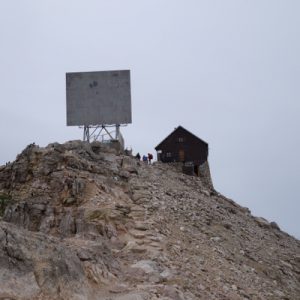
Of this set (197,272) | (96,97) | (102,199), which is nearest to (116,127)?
(96,97)

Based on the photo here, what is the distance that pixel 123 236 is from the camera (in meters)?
18.5

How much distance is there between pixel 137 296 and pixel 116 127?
21672mm

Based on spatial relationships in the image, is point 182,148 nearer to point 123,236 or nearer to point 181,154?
point 181,154

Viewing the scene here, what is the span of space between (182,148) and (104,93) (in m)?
7.16

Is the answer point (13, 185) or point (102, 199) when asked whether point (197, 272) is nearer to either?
point (102, 199)

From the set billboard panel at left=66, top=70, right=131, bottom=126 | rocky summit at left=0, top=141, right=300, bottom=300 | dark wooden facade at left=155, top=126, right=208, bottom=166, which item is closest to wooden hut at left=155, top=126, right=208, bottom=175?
dark wooden facade at left=155, top=126, right=208, bottom=166

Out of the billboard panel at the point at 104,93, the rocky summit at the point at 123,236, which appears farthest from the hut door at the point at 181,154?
the billboard panel at the point at 104,93

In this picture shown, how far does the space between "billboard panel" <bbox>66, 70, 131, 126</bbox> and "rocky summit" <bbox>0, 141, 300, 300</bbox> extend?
13.7 ft

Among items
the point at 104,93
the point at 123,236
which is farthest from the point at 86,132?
the point at 123,236

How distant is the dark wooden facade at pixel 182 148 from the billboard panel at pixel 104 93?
4.45 m

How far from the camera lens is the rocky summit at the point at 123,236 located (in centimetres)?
1259

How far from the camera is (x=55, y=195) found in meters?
22.5

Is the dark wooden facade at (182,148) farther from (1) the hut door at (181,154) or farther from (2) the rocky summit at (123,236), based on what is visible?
(2) the rocky summit at (123,236)

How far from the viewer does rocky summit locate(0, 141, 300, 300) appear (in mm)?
12586
